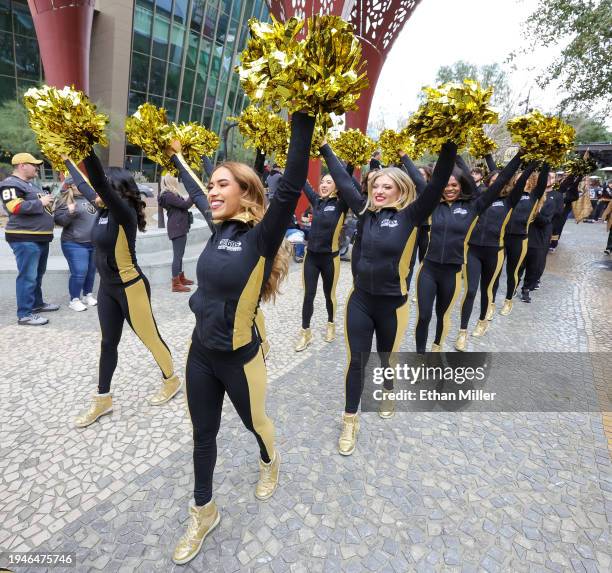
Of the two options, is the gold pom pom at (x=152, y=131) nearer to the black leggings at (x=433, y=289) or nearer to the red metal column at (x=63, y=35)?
the black leggings at (x=433, y=289)

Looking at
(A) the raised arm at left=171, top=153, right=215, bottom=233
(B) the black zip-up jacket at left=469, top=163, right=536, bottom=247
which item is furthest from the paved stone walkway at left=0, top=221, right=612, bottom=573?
(B) the black zip-up jacket at left=469, top=163, right=536, bottom=247

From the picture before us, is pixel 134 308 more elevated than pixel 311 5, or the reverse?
pixel 311 5

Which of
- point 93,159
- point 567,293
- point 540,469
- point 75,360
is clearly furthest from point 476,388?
point 567,293

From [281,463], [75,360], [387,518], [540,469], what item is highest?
[540,469]

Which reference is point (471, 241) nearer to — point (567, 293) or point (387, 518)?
point (387, 518)

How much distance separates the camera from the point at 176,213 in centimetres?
673

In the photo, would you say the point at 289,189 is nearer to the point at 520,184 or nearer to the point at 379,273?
the point at 379,273

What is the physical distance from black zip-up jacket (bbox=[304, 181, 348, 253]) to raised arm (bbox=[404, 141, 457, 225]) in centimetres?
174

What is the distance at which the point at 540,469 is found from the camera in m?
2.84

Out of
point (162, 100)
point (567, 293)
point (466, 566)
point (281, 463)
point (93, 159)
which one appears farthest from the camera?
point (162, 100)

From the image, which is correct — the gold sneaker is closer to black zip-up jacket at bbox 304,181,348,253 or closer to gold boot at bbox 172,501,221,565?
gold boot at bbox 172,501,221,565

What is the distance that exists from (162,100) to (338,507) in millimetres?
34418

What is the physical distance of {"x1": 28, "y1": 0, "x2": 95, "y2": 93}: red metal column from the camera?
39.5 feet

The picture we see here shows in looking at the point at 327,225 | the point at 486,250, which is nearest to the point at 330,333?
the point at 327,225
